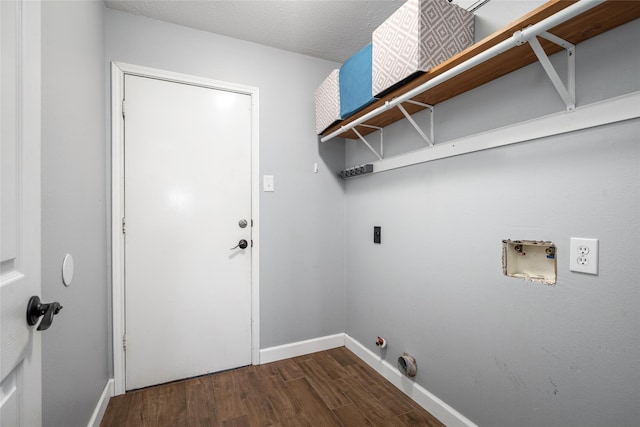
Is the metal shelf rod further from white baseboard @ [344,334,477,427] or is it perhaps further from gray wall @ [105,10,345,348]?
white baseboard @ [344,334,477,427]

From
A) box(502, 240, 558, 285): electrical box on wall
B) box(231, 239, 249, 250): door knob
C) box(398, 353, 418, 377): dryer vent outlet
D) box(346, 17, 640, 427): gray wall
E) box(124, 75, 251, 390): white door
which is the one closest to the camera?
box(346, 17, 640, 427): gray wall

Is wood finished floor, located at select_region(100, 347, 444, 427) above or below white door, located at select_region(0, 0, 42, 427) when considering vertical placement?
below

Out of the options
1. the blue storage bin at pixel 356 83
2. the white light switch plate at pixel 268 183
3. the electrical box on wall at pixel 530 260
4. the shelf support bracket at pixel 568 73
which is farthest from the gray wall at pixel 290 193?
the shelf support bracket at pixel 568 73

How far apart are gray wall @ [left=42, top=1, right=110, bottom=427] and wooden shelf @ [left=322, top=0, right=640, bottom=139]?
1419 millimetres

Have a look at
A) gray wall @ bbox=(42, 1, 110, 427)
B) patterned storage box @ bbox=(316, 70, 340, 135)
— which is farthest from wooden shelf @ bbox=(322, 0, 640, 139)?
gray wall @ bbox=(42, 1, 110, 427)

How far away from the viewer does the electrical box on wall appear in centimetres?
106

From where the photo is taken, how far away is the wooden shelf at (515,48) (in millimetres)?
820

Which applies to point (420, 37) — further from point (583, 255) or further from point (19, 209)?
point (19, 209)

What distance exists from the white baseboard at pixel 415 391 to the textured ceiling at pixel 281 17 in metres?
2.31

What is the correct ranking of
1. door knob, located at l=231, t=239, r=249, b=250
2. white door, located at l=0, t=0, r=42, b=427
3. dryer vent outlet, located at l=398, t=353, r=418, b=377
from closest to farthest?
white door, located at l=0, t=0, r=42, b=427, dryer vent outlet, located at l=398, t=353, r=418, b=377, door knob, located at l=231, t=239, r=249, b=250

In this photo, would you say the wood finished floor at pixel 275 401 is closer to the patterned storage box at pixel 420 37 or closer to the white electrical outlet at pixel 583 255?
the white electrical outlet at pixel 583 255

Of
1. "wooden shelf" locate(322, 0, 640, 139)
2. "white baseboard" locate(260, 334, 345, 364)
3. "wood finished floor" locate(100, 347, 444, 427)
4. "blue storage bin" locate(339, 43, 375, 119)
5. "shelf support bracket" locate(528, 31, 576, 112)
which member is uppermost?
"blue storage bin" locate(339, 43, 375, 119)

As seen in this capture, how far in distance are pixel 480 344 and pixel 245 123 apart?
6.57 ft

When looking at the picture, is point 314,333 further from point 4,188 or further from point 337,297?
point 4,188
